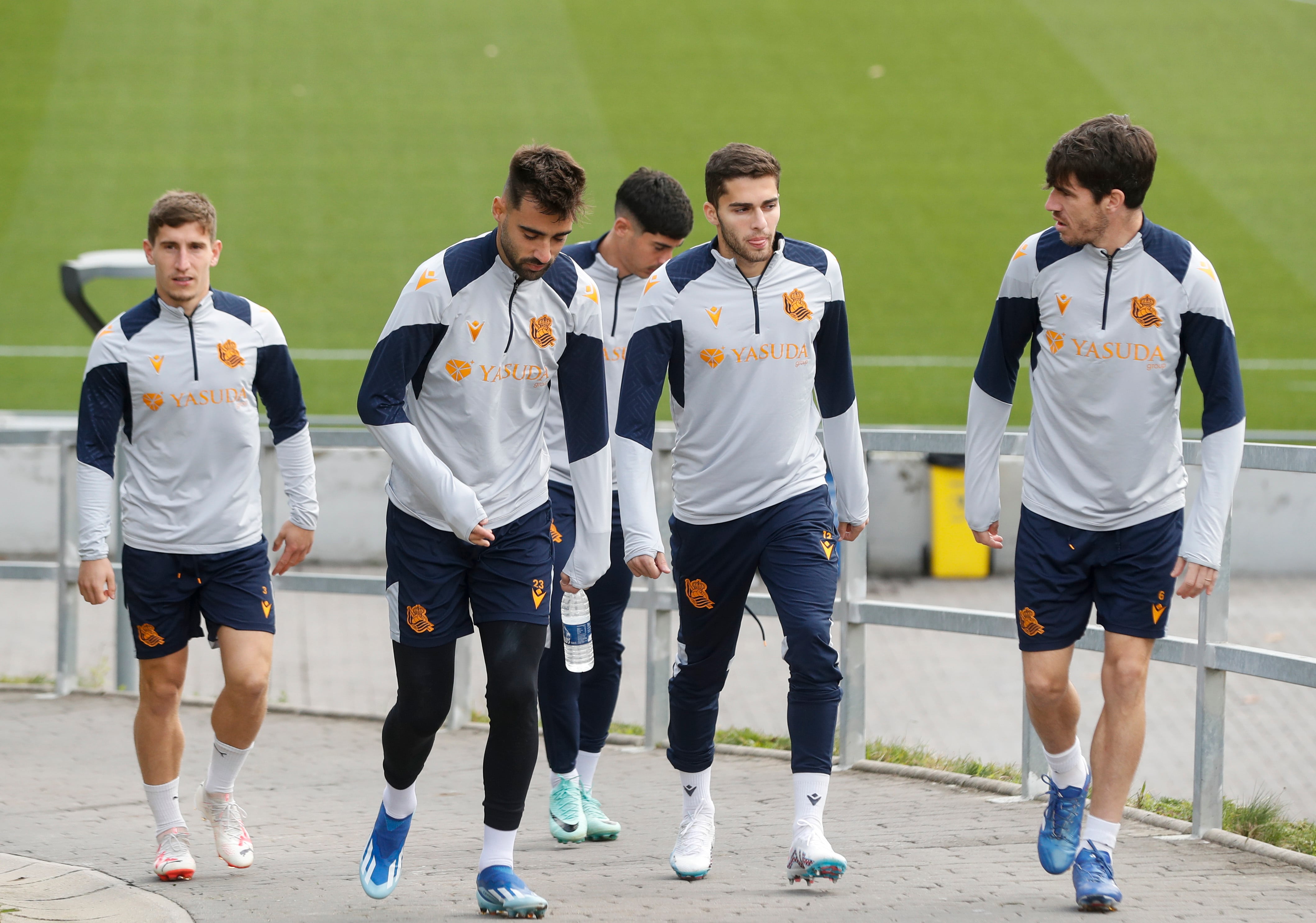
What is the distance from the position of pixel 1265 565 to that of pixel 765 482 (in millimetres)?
7940

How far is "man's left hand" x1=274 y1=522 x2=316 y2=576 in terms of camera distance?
16.9 feet

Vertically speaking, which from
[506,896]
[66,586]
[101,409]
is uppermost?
[101,409]

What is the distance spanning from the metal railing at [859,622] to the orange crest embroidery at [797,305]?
1.27 metres

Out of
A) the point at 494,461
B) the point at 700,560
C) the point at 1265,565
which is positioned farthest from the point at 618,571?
the point at 1265,565

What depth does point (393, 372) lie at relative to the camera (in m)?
4.38

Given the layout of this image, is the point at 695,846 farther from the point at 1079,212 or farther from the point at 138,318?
the point at 138,318

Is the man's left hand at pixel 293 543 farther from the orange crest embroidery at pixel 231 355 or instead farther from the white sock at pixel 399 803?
the white sock at pixel 399 803

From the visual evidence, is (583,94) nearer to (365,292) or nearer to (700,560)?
(365,292)

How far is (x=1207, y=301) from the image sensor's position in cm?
448

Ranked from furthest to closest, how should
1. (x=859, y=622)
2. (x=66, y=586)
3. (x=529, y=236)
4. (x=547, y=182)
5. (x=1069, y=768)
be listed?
(x=66, y=586), (x=859, y=622), (x=1069, y=768), (x=529, y=236), (x=547, y=182)

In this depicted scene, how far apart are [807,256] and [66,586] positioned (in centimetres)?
486

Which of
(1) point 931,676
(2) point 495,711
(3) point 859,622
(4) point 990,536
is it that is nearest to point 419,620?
(2) point 495,711

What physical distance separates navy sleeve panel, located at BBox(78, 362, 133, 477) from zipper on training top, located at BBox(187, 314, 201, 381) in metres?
0.20

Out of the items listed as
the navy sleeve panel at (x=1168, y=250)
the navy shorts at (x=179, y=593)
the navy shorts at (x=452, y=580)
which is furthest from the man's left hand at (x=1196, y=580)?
the navy shorts at (x=179, y=593)
